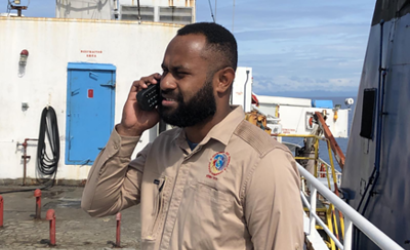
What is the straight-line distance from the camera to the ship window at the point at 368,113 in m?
6.19

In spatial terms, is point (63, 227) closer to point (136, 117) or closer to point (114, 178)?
point (114, 178)

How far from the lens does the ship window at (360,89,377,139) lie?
6.19 metres

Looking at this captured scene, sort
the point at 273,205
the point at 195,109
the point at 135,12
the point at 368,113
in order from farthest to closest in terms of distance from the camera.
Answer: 1. the point at 135,12
2. the point at 368,113
3. the point at 195,109
4. the point at 273,205

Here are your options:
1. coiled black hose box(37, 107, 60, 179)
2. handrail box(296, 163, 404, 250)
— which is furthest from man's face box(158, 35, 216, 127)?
coiled black hose box(37, 107, 60, 179)

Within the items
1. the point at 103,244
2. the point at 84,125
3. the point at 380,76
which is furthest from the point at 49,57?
the point at 380,76

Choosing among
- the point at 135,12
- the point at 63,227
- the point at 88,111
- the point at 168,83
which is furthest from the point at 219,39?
the point at 135,12

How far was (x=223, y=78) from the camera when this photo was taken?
1.98 meters

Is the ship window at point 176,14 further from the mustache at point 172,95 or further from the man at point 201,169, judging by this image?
the mustache at point 172,95

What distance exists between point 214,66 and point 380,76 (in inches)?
184

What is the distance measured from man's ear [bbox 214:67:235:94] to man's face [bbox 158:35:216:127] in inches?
1.3

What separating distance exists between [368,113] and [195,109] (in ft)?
16.1

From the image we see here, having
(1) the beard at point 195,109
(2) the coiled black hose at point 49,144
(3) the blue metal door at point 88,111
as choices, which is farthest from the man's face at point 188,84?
(2) the coiled black hose at point 49,144

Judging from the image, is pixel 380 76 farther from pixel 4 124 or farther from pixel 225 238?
pixel 4 124

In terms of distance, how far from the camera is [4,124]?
9531mm
